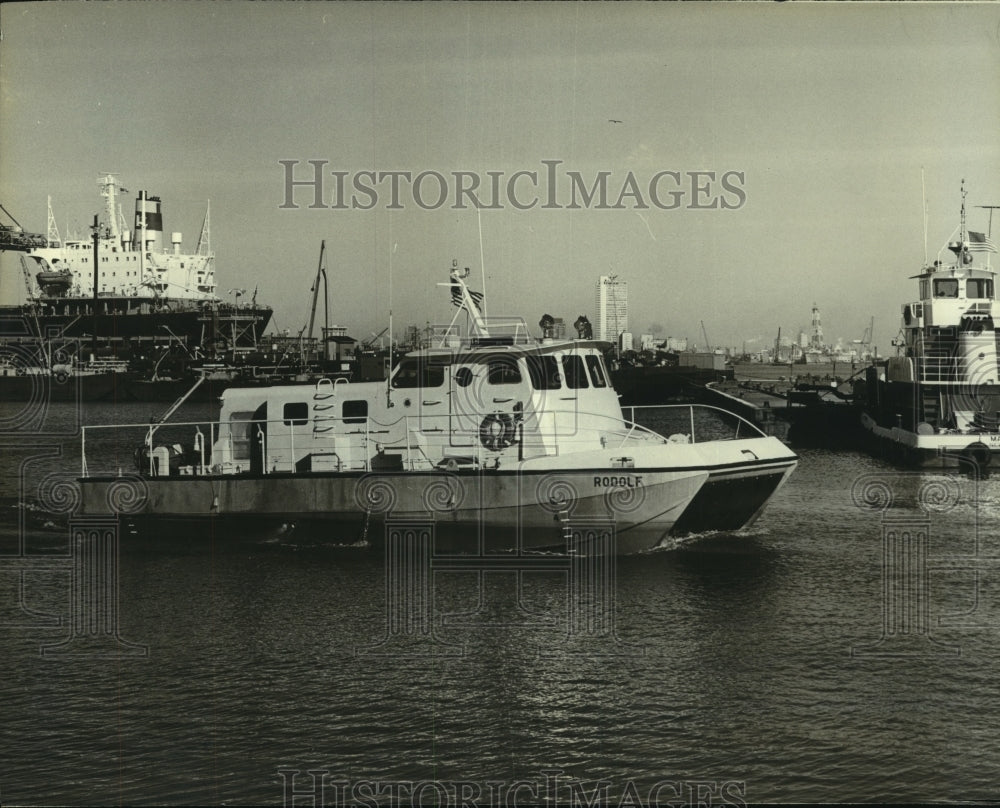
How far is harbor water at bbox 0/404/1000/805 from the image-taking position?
34.1 feet

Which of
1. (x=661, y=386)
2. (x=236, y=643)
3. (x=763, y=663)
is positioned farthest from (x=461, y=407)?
(x=661, y=386)

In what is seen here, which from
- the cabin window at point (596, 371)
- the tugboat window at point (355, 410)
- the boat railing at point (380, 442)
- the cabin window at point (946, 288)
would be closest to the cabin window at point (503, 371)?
the boat railing at point (380, 442)

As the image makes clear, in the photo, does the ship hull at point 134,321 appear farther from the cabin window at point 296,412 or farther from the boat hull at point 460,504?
the boat hull at point 460,504

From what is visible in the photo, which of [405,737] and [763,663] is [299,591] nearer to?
[405,737]

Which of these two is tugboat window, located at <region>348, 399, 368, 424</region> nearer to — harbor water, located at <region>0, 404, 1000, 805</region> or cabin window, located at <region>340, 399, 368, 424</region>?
cabin window, located at <region>340, 399, 368, 424</region>

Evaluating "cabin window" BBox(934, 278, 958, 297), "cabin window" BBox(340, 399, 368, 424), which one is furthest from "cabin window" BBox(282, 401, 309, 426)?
"cabin window" BBox(934, 278, 958, 297)

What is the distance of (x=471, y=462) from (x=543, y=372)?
7.41 feet

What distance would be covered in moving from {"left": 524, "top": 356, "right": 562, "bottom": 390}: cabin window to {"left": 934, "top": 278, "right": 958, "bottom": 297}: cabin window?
2826cm

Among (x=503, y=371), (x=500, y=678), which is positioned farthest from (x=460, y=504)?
(x=500, y=678)

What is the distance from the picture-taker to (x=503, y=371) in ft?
64.6

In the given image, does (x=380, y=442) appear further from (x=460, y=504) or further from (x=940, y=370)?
(x=940, y=370)

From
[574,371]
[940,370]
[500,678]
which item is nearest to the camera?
[500,678]

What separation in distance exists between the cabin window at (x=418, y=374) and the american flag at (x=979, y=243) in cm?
3061

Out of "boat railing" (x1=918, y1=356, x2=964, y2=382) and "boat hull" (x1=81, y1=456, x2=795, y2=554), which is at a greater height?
"boat railing" (x1=918, y1=356, x2=964, y2=382)
